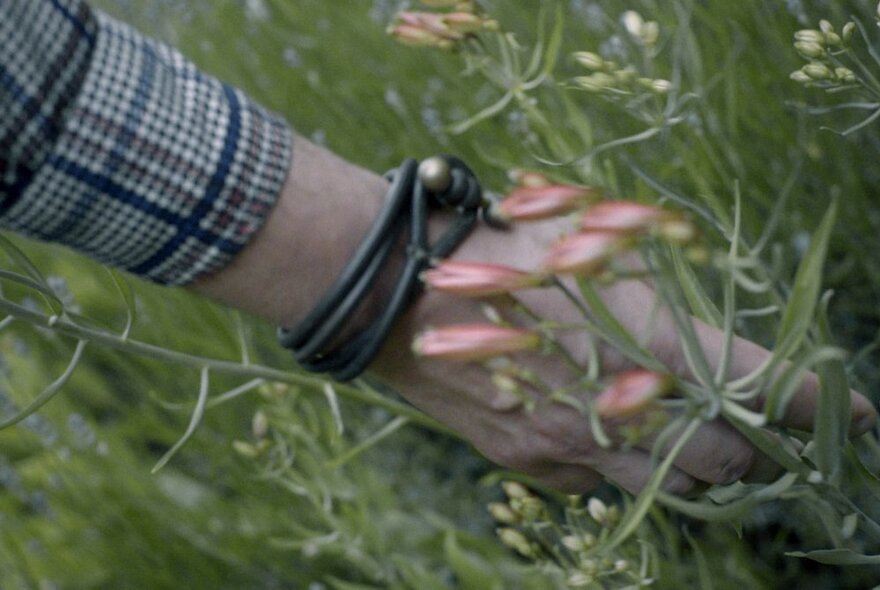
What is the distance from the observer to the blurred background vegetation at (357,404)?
1077 millimetres

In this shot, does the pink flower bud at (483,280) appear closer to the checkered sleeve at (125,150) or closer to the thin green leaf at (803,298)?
the thin green leaf at (803,298)

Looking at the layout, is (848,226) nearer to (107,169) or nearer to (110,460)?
(107,169)

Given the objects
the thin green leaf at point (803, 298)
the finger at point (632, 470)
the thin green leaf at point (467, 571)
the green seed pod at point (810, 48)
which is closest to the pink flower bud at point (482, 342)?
the thin green leaf at point (803, 298)

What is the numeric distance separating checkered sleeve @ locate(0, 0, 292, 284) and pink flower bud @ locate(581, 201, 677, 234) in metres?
0.34

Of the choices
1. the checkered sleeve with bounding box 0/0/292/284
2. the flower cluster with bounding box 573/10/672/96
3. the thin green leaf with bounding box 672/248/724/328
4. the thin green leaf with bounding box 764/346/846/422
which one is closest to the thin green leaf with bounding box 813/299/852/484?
the thin green leaf with bounding box 764/346/846/422

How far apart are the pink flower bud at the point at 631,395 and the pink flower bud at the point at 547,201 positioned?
8 centimetres

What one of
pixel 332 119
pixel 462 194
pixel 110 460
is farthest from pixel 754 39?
pixel 110 460

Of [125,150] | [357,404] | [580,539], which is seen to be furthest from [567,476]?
[357,404]

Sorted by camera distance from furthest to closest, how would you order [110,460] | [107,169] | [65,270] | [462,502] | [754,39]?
[65,270] < [462,502] < [110,460] < [754,39] < [107,169]

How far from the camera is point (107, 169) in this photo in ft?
2.31

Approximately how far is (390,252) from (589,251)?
0.31 m

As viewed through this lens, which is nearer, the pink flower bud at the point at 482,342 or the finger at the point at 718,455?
the pink flower bud at the point at 482,342

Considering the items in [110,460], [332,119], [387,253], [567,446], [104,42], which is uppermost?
[104,42]

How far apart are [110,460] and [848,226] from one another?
2.96ft
